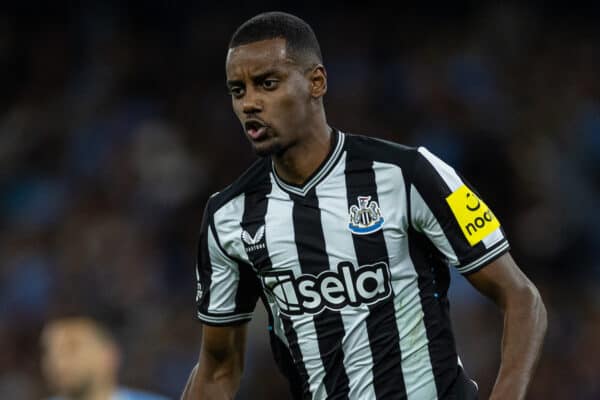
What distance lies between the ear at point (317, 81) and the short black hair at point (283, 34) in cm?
4

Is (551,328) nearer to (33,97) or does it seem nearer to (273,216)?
(273,216)

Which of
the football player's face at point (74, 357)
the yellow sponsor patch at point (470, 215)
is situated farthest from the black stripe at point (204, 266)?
the football player's face at point (74, 357)

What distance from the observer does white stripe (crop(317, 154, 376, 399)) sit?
3.65 meters

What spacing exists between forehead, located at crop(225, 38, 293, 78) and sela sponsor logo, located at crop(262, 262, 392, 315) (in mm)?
612

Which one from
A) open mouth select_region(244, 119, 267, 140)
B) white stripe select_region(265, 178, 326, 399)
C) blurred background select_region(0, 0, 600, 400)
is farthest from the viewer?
blurred background select_region(0, 0, 600, 400)

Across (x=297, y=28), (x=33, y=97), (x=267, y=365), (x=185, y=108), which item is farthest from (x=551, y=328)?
(x=33, y=97)

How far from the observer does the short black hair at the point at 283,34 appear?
3664mm

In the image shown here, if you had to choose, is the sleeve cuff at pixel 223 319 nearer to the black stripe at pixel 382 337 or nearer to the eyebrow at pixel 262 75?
the black stripe at pixel 382 337

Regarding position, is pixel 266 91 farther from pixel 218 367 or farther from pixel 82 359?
pixel 82 359

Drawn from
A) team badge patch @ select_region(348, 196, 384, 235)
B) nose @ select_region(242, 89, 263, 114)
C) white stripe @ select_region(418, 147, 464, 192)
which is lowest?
team badge patch @ select_region(348, 196, 384, 235)

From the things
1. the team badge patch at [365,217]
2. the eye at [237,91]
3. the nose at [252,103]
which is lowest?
the team badge patch at [365,217]

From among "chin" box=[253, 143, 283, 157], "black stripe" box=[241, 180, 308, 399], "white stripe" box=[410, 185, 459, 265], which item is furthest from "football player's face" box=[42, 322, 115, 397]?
"white stripe" box=[410, 185, 459, 265]

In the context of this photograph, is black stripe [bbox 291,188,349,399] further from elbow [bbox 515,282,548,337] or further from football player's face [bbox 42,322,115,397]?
football player's face [bbox 42,322,115,397]

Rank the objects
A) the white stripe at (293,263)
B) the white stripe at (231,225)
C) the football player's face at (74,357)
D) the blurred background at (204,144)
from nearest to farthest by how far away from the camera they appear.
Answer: the white stripe at (293,263), the white stripe at (231,225), the football player's face at (74,357), the blurred background at (204,144)
